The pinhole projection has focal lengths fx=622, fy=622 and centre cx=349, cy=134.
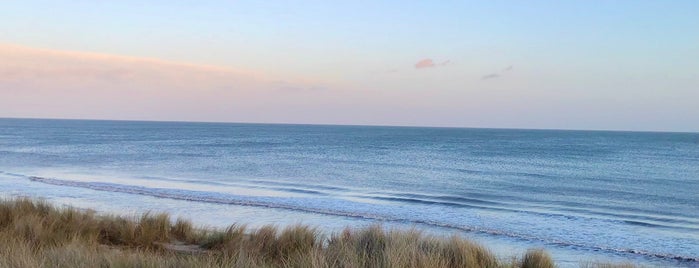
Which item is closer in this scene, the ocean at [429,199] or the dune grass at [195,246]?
the dune grass at [195,246]

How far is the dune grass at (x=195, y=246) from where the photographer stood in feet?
22.5

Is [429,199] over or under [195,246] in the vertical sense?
under

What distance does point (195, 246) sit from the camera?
11102 millimetres

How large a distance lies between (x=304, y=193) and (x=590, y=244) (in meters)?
13.5

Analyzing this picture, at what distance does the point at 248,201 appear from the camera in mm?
23203

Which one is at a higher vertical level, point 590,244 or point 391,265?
point 391,265

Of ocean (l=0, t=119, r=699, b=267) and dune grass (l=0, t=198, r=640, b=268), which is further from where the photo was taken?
ocean (l=0, t=119, r=699, b=267)

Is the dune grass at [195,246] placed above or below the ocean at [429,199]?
above

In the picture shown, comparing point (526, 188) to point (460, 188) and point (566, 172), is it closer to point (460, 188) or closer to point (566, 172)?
point (460, 188)

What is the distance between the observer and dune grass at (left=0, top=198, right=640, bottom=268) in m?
6.86

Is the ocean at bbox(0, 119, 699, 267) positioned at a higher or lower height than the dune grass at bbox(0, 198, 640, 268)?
lower

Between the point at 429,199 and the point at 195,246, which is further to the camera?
the point at 429,199

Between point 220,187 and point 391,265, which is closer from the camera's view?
point 391,265

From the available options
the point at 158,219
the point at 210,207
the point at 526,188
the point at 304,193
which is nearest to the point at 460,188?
the point at 526,188
